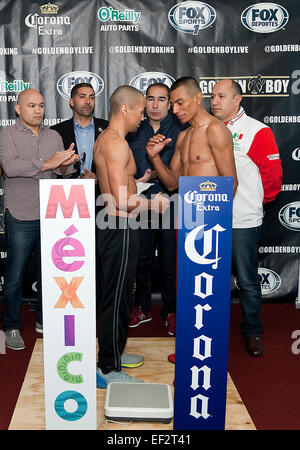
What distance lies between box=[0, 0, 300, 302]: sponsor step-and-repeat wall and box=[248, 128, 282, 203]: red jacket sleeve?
0.98 meters

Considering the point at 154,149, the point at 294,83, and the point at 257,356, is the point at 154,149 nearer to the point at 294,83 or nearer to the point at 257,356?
the point at 257,356

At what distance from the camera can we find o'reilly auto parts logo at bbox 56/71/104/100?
3982 mm

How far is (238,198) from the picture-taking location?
3.26m

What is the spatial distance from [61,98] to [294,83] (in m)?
2.01

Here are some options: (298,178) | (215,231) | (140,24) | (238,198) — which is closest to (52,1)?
(140,24)

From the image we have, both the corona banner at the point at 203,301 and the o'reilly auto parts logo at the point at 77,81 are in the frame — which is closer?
the corona banner at the point at 203,301

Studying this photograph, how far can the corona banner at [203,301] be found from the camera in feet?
6.50

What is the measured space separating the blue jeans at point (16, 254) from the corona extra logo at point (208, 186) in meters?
1.58

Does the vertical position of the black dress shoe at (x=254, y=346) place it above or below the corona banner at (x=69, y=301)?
below
